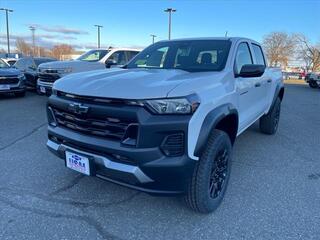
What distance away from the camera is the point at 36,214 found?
113 inches

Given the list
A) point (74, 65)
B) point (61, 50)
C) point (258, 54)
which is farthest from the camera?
point (61, 50)

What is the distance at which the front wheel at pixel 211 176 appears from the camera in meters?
2.65

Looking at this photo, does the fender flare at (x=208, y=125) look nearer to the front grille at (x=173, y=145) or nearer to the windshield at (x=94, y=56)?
the front grille at (x=173, y=145)

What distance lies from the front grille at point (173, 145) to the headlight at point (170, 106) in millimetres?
200

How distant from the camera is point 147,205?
10.2 feet

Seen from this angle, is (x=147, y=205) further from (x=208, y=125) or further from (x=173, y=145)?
(x=208, y=125)

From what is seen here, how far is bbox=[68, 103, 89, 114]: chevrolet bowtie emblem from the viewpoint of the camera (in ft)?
8.55

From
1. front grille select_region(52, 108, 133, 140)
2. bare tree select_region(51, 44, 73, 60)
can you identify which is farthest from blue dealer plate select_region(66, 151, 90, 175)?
bare tree select_region(51, 44, 73, 60)

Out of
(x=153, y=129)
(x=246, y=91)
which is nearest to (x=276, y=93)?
(x=246, y=91)

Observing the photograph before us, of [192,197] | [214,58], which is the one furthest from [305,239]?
[214,58]

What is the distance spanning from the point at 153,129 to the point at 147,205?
114cm

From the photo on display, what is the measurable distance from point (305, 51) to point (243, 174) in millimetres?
65906

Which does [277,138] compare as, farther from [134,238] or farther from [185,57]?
[134,238]

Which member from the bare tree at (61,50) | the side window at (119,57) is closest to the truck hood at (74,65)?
the side window at (119,57)
